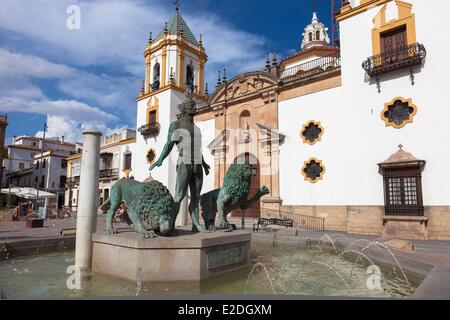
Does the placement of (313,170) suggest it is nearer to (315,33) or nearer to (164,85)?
(164,85)

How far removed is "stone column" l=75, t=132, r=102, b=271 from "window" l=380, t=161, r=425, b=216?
10.7 m

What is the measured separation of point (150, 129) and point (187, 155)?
767 inches

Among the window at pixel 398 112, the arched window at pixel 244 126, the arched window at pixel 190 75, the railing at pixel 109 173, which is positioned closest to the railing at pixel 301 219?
the arched window at pixel 244 126

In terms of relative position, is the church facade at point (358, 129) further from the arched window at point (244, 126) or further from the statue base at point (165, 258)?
the statue base at point (165, 258)

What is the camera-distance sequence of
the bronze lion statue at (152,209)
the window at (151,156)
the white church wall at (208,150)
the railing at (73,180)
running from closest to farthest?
the bronze lion statue at (152,209) → the white church wall at (208,150) → the window at (151,156) → the railing at (73,180)

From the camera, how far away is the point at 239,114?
771 inches

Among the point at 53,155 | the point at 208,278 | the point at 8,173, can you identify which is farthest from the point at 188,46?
the point at 8,173

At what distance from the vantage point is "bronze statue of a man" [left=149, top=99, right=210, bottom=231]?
16.8ft

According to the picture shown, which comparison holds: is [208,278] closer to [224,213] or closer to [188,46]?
[224,213]

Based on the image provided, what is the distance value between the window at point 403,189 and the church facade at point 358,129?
3 centimetres

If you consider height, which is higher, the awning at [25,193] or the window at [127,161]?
the window at [127,161]

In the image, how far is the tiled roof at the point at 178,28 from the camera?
82.8 ft

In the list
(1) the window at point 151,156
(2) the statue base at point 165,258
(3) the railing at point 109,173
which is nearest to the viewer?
(2) the statue base at point 165,258

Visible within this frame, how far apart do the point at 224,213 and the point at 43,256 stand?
3871 mm
